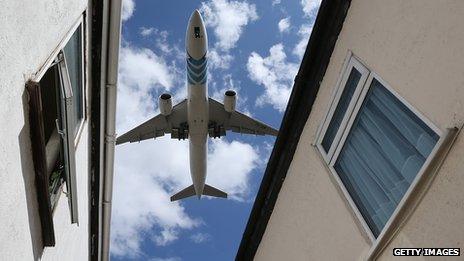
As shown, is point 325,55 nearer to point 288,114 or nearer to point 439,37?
point 288,114

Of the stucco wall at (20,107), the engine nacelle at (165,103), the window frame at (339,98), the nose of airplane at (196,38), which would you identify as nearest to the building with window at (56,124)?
the stucco wall at (20,107)

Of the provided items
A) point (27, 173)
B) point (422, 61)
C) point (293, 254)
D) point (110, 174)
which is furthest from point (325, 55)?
point (110, 174)

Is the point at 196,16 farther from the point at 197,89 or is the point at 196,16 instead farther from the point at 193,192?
the point at 193,192

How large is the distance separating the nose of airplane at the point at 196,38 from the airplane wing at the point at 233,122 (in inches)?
149

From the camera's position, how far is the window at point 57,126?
143 inches

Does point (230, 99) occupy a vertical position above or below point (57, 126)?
above

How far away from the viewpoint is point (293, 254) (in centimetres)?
554

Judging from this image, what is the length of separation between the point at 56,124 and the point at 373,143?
A: 2.88 meters

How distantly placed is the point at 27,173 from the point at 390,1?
10.8 ft

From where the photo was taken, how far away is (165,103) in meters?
23.1

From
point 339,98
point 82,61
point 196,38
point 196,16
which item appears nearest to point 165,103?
point 196,38

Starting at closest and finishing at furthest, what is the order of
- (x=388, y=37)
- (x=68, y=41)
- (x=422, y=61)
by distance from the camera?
1. (x=422, y=61)
2. (x=388, y=37)
3. (x=68, y=41)

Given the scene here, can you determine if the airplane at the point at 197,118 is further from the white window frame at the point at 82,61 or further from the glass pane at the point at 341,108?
the glass pane at the point at 341,108

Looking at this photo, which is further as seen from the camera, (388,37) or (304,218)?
(304,218)
